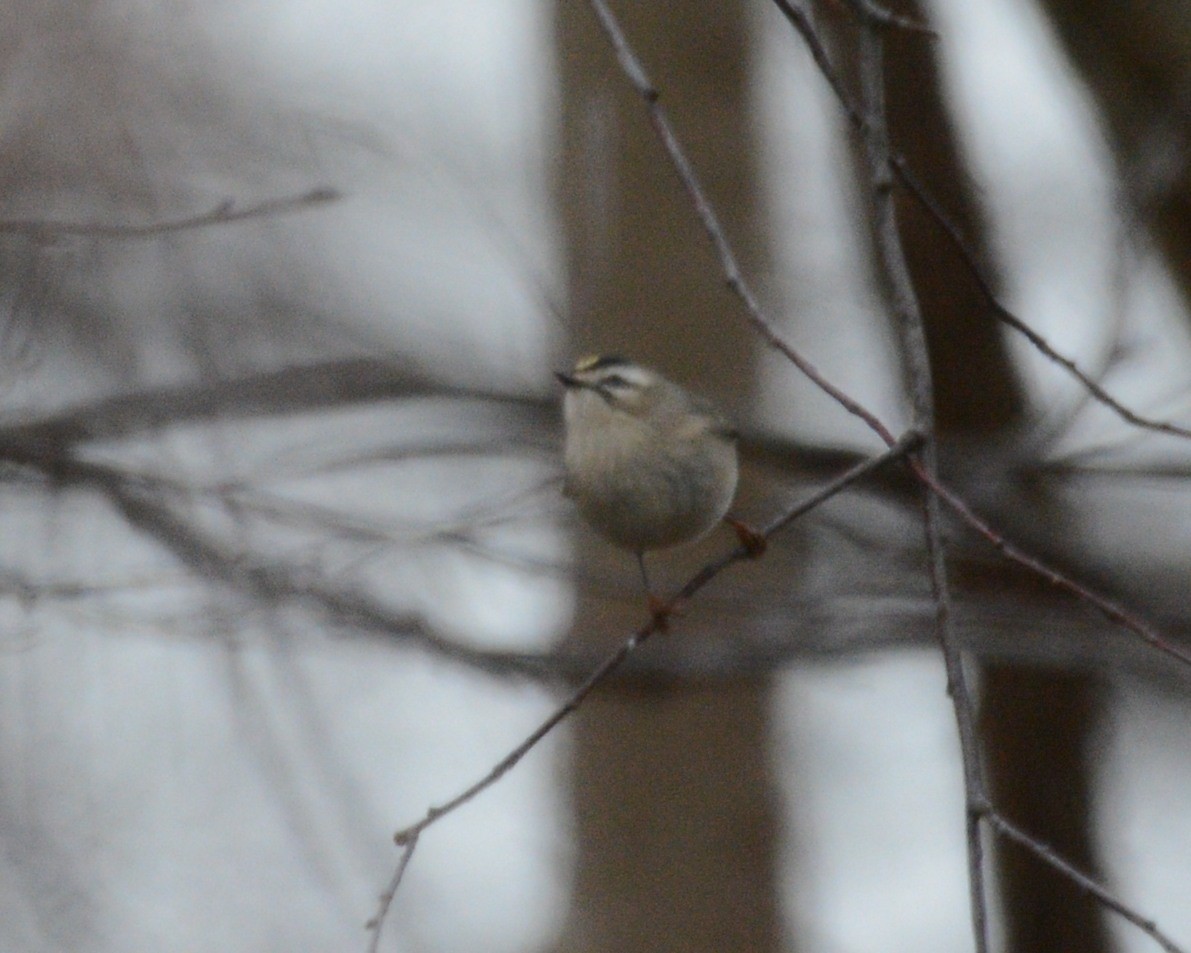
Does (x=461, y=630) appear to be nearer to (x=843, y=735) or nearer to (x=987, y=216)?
(x=987, y=216)

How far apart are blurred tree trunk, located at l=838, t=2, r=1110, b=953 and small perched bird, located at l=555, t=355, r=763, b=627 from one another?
0.82 metres

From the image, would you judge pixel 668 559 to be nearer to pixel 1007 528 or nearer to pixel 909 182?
pixel 1007 528

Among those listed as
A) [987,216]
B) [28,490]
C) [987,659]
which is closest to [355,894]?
[28,490]

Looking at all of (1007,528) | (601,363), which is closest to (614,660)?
(601,363)

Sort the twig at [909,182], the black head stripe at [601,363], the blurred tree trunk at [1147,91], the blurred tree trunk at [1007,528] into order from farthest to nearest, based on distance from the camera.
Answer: the blurred tree trunk at [1007,528] < the blurred tree trunk at [1147,91] < the black head stripe at [601,363] < the twig at [909,182]

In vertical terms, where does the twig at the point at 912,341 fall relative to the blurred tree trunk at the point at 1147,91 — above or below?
below

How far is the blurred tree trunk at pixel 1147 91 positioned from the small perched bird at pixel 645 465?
4.16 ft

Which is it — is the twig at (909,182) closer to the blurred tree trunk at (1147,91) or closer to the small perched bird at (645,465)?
the small perched bird at (645,465)

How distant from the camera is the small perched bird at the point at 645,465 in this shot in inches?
116

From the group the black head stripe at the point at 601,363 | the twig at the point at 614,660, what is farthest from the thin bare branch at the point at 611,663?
the black head stripe at the point at 601,363

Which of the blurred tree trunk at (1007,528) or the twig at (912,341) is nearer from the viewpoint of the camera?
the twig at (912,341)

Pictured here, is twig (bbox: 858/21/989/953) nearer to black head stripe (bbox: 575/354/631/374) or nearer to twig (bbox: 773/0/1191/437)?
twig (bbox: 773/0/1191/437)

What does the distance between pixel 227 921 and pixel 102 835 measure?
2.48 feet

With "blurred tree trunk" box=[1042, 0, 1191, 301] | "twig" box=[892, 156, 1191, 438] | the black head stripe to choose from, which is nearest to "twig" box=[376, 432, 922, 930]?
"twig" box=[892, 156, 1191, 438]
